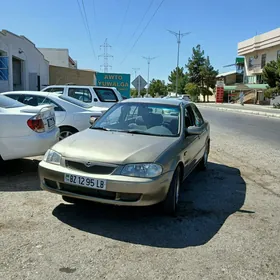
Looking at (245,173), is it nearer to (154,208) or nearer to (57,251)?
(154,208)

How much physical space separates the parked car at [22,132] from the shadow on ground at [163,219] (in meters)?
1.60

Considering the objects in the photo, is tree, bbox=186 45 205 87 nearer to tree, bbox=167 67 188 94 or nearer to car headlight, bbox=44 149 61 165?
tree, bbox=167 67 188 94

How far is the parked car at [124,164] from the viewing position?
380 cm

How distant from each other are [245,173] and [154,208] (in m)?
3.07

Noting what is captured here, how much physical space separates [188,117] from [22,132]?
2.80 meters

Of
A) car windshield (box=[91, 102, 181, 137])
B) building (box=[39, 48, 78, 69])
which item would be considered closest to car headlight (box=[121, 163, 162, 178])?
car windshield (box=[91, 102, 181, 137])

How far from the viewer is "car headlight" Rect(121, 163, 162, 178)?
3816 millimetres

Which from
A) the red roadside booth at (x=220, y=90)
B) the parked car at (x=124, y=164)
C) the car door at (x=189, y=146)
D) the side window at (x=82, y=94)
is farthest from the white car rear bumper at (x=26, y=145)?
the red roadside booth at (x=220, y=90)

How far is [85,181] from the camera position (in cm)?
384

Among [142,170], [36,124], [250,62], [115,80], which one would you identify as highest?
[250,62]

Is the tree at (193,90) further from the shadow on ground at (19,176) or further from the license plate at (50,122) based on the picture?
the license plate at (50,122)

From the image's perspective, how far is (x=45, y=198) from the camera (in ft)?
15.9

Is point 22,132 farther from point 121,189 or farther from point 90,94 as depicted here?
point 90,94

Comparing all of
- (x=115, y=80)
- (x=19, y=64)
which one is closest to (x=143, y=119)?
(x=115, y=80)
